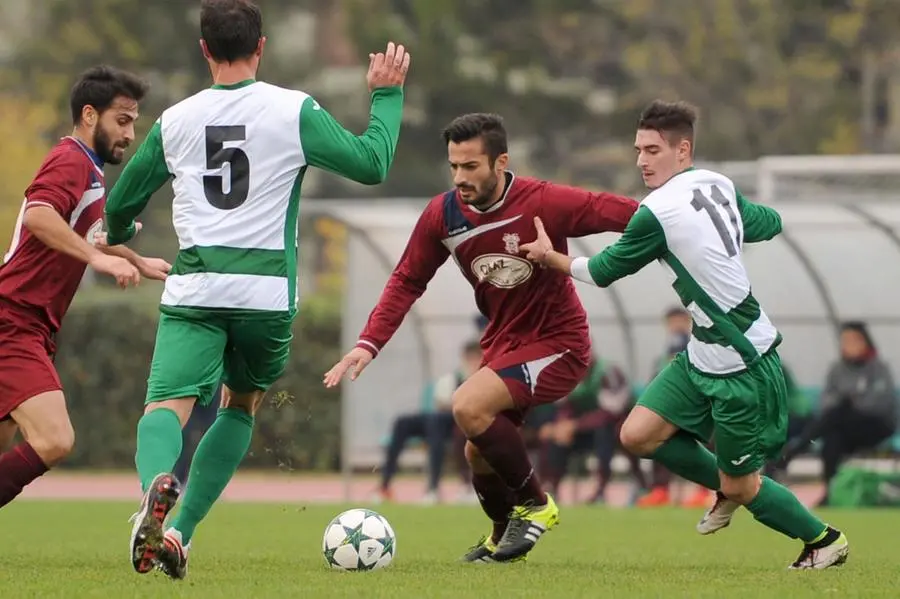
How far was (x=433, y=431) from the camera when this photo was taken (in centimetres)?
1872

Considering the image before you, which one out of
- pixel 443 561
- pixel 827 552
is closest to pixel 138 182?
pixel 443 561

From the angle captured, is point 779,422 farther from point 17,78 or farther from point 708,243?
point 17,78

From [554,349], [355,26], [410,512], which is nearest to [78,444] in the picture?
[410,512]

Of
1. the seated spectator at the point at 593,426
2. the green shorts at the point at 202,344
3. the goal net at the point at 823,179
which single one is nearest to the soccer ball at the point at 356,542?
the green shorts at the point at 202,344

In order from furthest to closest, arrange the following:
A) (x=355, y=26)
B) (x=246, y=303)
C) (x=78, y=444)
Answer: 1. (x=355, y=26)
2. (x=78, y=444)
3. (x=246, y=303)

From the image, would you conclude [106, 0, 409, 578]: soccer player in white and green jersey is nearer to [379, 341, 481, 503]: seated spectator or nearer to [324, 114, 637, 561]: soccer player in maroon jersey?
[324, 114, 637, 561]: soccer player in maroon jersey

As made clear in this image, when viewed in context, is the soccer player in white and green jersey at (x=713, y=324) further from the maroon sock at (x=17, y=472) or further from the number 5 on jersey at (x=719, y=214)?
the maroon sock at (x=17, y=472)

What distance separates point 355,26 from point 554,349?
27557 mm

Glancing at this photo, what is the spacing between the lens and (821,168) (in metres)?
20.4

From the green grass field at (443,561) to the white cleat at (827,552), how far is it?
0.13m

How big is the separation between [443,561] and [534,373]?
1.23 meters

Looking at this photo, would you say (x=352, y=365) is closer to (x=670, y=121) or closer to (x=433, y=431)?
(x=670, y=121)

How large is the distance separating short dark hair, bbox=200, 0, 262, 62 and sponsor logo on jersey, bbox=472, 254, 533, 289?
193 cm

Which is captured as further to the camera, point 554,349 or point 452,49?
point 452,49
